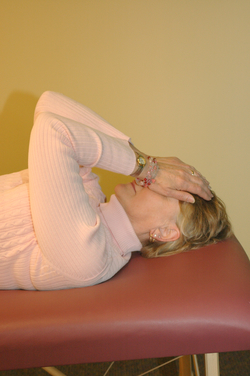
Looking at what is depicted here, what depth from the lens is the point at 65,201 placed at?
2.92 feet

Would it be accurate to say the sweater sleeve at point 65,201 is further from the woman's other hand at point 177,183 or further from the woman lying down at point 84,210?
the woman's other hand at point 177,183

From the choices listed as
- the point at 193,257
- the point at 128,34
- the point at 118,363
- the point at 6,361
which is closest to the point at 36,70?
the point at 128,34

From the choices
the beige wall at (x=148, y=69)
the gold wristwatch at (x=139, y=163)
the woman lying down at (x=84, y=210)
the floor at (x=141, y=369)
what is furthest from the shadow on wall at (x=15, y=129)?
the floor at (x=141, y=369)

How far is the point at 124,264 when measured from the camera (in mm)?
1118

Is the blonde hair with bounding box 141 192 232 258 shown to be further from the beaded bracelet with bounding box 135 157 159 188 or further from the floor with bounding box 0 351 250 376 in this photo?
the floor with bounding box 0 351 250 376

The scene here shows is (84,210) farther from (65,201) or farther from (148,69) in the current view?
(148,69)

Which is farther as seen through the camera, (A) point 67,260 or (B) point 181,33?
(B) point 181,33

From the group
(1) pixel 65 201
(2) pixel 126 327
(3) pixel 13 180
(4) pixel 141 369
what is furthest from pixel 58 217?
(4) pixel 141 369

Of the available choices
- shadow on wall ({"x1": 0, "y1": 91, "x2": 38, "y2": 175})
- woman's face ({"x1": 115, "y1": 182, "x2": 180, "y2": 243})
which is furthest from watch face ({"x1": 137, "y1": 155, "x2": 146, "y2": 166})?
shadow on wall ({"x1": 0, "y1": 91, "x2": 38, "y2": 175})

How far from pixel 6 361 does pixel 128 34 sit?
5.76 ft

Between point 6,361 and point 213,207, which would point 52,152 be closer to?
point 6,361

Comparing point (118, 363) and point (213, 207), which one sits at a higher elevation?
point (213, 207)

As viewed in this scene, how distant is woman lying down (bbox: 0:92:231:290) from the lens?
890 millimetres

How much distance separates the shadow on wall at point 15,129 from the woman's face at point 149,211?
1.03 meters
